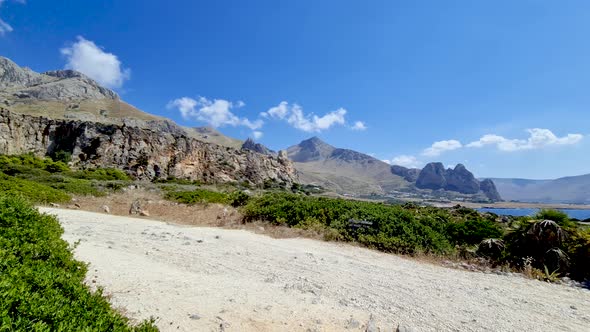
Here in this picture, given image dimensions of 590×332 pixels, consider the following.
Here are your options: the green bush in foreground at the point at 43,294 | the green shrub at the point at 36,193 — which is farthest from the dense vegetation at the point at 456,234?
the green shrub at the point at 36,193

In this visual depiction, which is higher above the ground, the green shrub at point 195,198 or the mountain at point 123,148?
the mountain at point 123,148

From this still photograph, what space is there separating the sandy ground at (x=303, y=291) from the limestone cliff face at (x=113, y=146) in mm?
44808

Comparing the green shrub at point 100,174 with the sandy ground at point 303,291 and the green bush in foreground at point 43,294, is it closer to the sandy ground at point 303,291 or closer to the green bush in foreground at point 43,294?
the sandy ground at point 303,291

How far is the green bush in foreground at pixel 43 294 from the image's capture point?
251 cm

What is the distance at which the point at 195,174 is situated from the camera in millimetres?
56719

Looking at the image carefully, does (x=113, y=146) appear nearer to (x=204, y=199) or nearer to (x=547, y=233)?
(x=204, y=199)

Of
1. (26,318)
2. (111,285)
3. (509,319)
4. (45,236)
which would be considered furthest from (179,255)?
(509,319)

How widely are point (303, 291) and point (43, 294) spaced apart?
4161 millimetres

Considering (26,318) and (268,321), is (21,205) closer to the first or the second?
(26,318)

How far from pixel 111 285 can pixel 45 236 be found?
4.35 feet

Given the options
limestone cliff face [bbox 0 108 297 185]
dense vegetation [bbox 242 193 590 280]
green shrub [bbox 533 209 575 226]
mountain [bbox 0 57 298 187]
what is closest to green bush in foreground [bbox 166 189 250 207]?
dense vegetation [bbox 242 193 590 280]

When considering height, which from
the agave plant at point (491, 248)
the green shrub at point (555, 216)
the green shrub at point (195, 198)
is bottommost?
the agave plant at point (491, 248)

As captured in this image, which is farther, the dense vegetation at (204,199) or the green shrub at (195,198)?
the green shrub at (195,198)

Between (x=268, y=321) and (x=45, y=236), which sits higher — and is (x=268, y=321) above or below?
below
